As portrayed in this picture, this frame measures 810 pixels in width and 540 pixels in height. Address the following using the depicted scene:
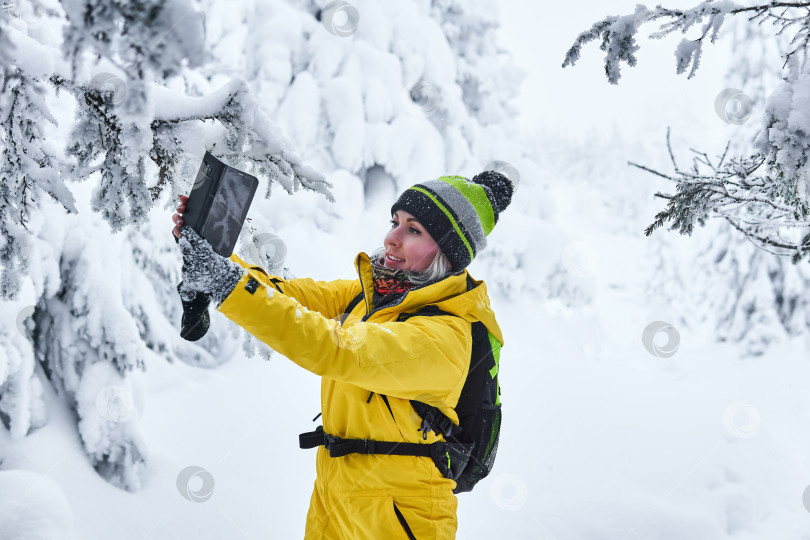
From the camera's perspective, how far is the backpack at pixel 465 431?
2.11 metres

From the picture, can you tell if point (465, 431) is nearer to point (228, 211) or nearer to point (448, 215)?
point (448, 215)

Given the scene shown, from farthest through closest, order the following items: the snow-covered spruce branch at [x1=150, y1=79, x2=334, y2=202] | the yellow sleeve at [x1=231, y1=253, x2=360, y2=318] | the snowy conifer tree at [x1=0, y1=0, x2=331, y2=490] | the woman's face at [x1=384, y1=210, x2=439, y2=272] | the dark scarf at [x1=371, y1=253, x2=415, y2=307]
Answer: the yellow sleeve at [x1=231, y1=253, x2=360, y2=318] → the woman's face at [x1=384, y1=210, x2=439, y2=272] → the dark scarf at [x1=371, y1=253, x2=415, y2=307] → the snow-covered spruce branch at [x1=150, y1=79, x2=334, y2=202] → the snowy conifer tree at [x1=0, y1=0, x2=331, y2=490]

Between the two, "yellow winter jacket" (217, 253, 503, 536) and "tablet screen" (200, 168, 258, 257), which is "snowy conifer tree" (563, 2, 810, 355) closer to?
"yellow winter jacket" (217, 253, 503, 536)

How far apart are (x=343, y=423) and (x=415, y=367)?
571mm

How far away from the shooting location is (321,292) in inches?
109

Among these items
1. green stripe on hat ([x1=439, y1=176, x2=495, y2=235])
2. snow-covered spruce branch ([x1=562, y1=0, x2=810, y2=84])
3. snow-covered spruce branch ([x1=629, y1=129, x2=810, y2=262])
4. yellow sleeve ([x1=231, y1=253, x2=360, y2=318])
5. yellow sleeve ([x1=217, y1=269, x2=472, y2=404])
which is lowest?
yellow sleeve ([x1=231, y1=253, x2=360, y2=318])

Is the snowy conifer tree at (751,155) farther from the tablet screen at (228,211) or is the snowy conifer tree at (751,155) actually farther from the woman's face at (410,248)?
the tablet screen at (228,211)

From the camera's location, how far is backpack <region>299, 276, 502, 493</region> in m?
2.11

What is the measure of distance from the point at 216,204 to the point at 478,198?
4.89ft

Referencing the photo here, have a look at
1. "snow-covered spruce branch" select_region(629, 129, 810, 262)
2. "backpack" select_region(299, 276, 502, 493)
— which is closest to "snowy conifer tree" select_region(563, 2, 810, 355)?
"snow-covered spruce branch" select_region(629, 129, 810, 262)

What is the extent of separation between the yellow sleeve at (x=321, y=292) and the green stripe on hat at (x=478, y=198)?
2.65 feet

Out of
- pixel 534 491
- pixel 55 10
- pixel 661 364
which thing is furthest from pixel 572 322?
pixel 55 10

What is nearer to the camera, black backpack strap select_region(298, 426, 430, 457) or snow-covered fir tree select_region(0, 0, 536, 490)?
snow-covered fir tree select_region(0, 0, 536, 490)

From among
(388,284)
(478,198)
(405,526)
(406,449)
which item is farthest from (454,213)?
(405,526)
